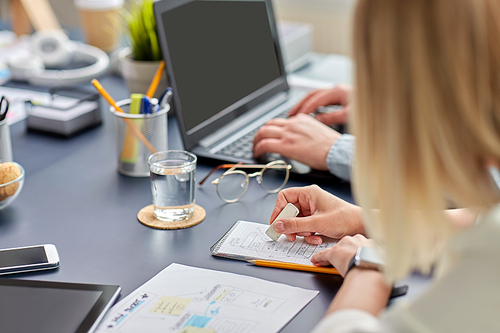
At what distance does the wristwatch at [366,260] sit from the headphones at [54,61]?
1.12 meters

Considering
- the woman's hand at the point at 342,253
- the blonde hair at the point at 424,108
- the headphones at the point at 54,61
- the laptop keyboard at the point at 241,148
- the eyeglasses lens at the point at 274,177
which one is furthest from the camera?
the headphones at the point at 54,61

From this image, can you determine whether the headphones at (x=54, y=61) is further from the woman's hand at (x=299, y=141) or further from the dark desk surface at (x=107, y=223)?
the woman's hand at (x=299, y=141)

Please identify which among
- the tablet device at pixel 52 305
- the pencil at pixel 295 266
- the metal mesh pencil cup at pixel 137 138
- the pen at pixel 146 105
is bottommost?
the pencil at pixel 295 266

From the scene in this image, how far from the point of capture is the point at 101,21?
175 cm

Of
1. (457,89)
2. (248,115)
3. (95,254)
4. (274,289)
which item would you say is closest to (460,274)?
(457,89)

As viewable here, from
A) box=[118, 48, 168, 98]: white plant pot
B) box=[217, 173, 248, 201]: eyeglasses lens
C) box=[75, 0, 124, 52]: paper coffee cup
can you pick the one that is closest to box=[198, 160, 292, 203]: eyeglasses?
box=[217, 173, 248, 201]: eyeglasses lens

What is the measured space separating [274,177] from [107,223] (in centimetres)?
32

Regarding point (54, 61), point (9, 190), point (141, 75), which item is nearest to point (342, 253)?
point (9, 190)

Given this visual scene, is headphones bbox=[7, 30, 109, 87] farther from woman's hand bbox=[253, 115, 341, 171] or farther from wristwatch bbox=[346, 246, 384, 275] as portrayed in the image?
wristwatch bbox=[346, 246, 384, 275]

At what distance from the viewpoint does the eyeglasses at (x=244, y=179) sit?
0.95 meters

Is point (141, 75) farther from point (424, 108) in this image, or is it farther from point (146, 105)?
point (424, 108)

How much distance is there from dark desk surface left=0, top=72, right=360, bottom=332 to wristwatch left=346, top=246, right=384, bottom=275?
0.04m

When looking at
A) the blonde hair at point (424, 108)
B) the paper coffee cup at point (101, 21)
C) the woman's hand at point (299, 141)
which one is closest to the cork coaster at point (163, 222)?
the woman's hand at point (299, 141)

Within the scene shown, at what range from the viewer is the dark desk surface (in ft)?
2.38
